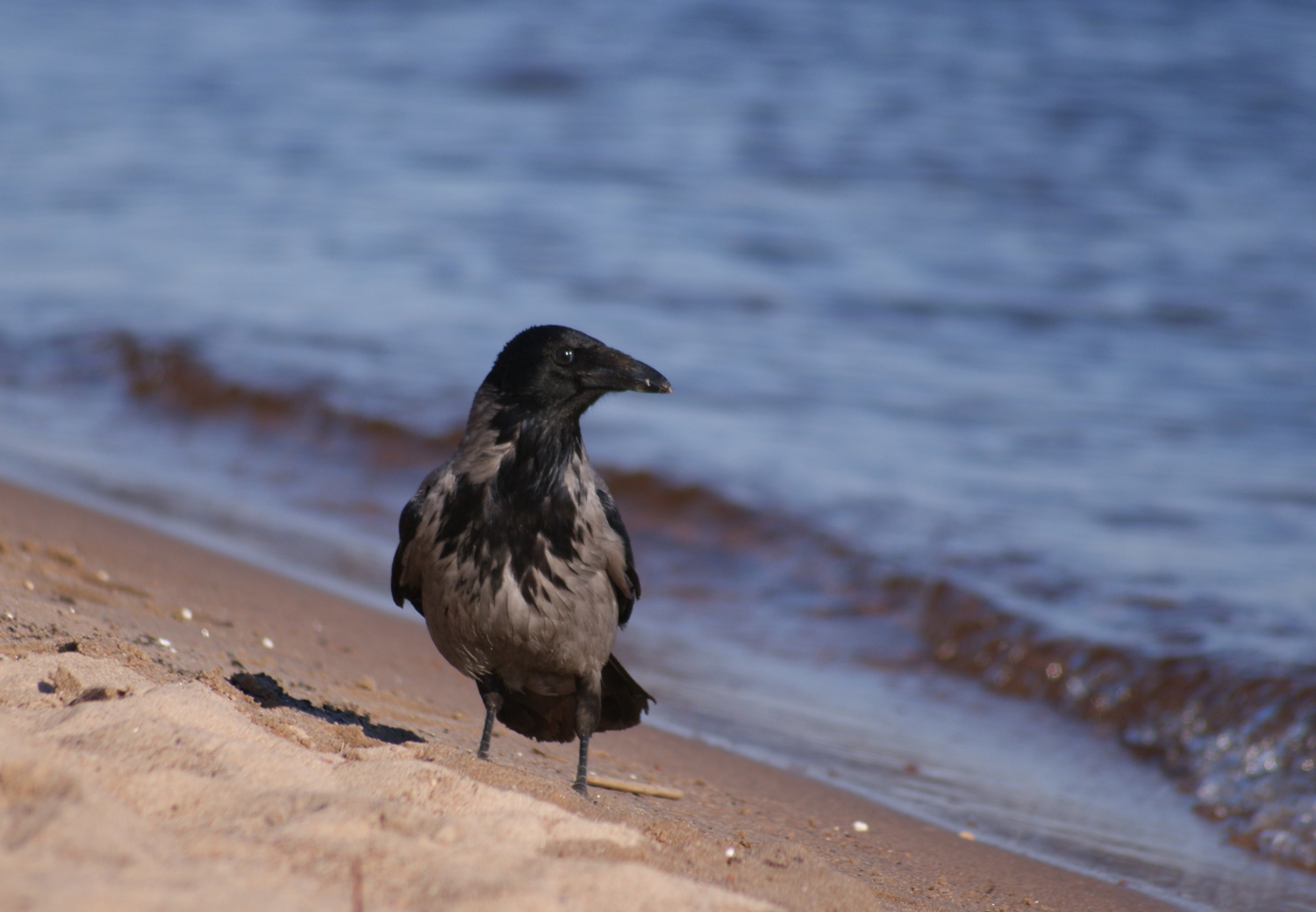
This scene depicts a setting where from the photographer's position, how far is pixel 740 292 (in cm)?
1152

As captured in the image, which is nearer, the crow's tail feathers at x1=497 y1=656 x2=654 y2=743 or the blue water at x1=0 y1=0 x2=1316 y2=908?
the crow's tail feathers at x1=497 y1=656 x2=654 y2=743

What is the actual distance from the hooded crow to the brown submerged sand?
34 centimetres

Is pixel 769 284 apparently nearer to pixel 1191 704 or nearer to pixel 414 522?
pixel 1191 704

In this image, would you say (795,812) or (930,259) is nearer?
(795,812)

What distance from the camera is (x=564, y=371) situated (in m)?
3.73

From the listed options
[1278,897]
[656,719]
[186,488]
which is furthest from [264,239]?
[1278,897]

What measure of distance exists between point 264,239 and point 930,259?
6.00 meters

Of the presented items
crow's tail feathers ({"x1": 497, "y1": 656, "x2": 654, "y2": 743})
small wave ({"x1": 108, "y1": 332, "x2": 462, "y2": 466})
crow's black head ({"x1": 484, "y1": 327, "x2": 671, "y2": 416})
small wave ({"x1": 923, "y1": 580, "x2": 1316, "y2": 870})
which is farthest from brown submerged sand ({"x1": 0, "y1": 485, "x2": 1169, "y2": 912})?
small wave ({"x1": 108, "y1": 332, "x2": 462, "y2": 466})

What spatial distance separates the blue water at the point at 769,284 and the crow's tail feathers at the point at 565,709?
1031 mm

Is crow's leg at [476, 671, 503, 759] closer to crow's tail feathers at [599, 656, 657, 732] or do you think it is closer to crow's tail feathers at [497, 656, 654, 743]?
crow's tail feathers at [497, 656, 654, 743]

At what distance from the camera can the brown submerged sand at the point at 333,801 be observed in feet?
7.64

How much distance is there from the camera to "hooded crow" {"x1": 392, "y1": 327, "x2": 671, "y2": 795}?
11.9 feet

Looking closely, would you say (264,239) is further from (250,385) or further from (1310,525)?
(1310,525)

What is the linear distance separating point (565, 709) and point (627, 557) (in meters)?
0.49
